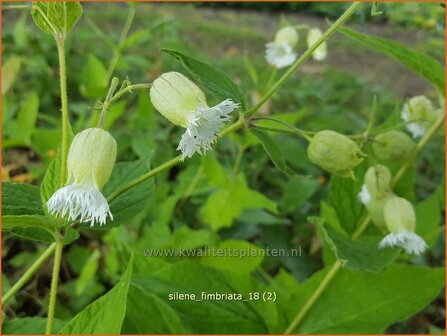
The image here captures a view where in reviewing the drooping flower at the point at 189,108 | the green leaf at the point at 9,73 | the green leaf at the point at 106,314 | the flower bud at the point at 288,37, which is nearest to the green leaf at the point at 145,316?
the green leaf at the point at 106,314

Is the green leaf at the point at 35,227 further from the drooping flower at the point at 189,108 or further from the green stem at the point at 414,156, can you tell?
the green stem at the point at 414,156

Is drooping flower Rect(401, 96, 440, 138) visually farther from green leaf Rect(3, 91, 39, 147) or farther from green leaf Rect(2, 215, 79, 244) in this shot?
green leaf Rect(3, 91, 39, 147)

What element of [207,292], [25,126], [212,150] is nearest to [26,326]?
[207,292]

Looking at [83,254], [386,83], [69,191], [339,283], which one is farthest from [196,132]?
[386,83]

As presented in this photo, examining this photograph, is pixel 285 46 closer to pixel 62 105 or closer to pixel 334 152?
pixel 334 152

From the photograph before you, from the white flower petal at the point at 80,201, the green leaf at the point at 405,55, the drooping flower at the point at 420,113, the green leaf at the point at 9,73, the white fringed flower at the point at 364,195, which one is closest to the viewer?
the white flower petal at the point at 80,201

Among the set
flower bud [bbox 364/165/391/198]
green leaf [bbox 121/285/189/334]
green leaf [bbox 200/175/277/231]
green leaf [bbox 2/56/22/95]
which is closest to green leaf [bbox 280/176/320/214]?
green leaf [bbox 200/175/277/231]
